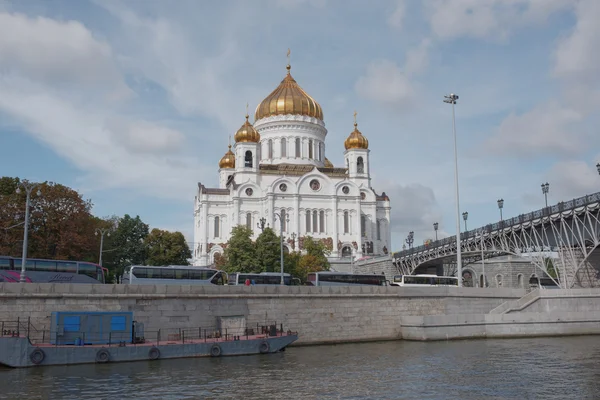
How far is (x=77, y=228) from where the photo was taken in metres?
45.9

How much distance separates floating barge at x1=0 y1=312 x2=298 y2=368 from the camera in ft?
82.8

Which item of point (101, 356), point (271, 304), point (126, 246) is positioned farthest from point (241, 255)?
point (101, 356)

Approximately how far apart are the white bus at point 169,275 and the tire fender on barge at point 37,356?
9.81 m

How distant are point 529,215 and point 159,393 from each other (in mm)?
37362

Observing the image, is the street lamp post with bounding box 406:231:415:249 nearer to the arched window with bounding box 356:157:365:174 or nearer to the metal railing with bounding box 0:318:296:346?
the arched window with bounding box 356:157:365:174

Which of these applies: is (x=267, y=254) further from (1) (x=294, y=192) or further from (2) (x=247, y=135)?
(2) (x=247, y=135)

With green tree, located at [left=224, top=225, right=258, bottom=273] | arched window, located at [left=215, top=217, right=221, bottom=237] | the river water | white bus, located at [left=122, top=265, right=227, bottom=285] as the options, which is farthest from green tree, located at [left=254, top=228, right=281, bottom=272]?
arched window, located at [left=215, top=217, right=221, bottom=237]

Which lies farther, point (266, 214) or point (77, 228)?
point (266, 214)

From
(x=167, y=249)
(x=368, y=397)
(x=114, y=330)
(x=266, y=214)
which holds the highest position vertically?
(x=266, y=214)

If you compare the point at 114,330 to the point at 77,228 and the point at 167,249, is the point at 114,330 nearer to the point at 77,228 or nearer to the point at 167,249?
the point at 77,228

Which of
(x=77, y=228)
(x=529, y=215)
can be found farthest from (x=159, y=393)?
(x=529, y=215)

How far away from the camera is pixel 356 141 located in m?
85.0

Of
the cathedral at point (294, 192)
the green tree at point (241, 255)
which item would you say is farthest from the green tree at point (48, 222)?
the cathedral at point (294, 192)

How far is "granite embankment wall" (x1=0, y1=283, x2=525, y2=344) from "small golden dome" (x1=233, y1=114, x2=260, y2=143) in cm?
4744
